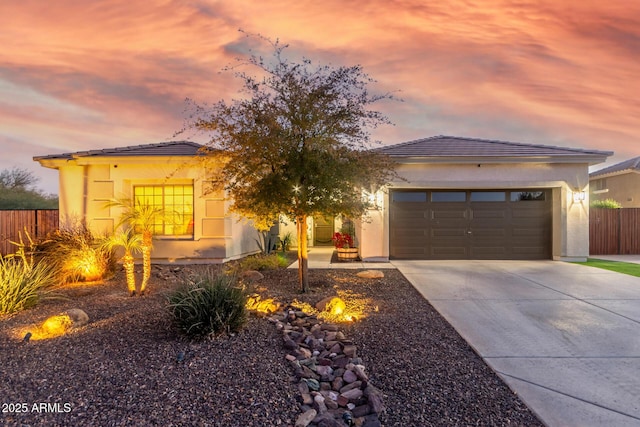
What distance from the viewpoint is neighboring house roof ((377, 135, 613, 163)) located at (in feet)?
38.8

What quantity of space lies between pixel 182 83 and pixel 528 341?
38.2 feet

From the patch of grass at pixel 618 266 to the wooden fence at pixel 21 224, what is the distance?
60.2 ft

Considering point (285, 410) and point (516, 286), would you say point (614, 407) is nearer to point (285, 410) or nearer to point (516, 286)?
point (285, 410)

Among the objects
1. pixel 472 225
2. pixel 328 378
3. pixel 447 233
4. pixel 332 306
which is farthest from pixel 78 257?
pixel 472 225

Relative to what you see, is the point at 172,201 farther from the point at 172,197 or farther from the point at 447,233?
the point at 447,233

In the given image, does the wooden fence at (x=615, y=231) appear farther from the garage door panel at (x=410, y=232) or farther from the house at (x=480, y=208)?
the garage door panel at (x=410, y=232)

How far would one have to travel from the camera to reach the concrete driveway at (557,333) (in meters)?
3.14

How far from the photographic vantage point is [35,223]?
12.6 meters

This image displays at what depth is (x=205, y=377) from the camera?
3084mm

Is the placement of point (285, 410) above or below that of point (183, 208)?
below

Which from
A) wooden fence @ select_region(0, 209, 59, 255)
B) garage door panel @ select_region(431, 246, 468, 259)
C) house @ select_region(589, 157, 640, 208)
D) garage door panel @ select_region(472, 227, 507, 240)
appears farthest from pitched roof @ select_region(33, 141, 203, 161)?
house @ select_region(589, 157, 640, 208)

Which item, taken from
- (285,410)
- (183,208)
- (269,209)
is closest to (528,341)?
(285,410)

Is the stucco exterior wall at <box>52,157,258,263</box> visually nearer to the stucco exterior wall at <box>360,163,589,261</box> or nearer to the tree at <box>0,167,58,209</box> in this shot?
the stucco exterior wall at <box>360,163,589,261</box>

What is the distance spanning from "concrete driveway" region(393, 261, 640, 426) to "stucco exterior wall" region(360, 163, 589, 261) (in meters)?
2.63
